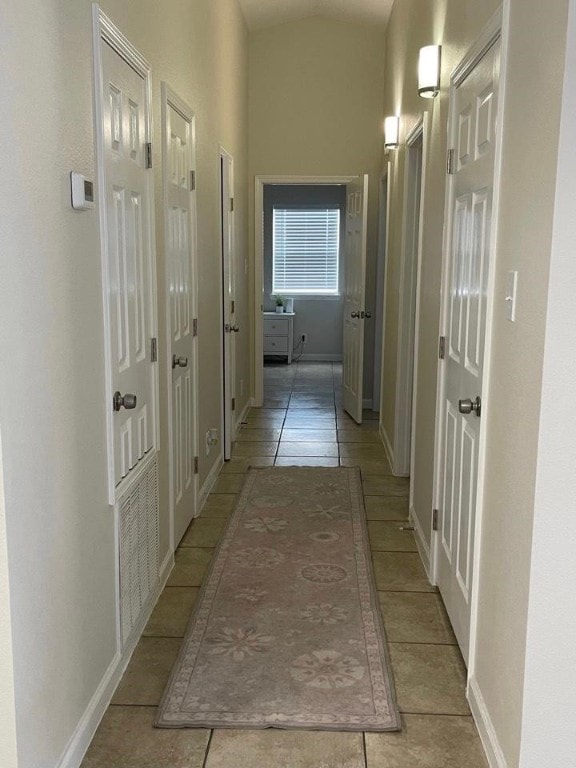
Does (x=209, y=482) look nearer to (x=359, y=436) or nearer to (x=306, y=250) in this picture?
(x=359, y=436)

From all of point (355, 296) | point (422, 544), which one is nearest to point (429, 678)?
point (422, 544)

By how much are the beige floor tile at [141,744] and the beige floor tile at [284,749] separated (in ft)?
0.18

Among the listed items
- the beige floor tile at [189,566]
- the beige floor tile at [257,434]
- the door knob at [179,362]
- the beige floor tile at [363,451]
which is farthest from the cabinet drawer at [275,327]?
the beige floor tile at [189,566]

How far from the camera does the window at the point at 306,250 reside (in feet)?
32.6

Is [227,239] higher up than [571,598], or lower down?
higher up

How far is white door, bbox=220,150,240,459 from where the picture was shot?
5.02 metres

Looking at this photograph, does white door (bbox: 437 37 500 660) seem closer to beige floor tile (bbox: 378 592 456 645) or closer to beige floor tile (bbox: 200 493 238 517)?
beige floor tile (bbox: 378 592 456 645)

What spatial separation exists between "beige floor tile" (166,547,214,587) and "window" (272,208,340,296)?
6804 millimetres

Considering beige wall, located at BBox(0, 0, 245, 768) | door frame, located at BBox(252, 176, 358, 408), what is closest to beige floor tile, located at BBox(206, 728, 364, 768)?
beige wall, located at BBox(0, 0, 245, 768)

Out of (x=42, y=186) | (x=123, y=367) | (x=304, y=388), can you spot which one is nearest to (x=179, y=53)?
(x=123, y=367)

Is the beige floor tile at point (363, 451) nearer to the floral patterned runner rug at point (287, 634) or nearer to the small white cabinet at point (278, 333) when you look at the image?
the floral patterned runner rug at point (287, 634)

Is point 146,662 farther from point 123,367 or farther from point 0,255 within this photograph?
point 0,255

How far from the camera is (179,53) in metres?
3.42

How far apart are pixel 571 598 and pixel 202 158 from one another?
3.16m
